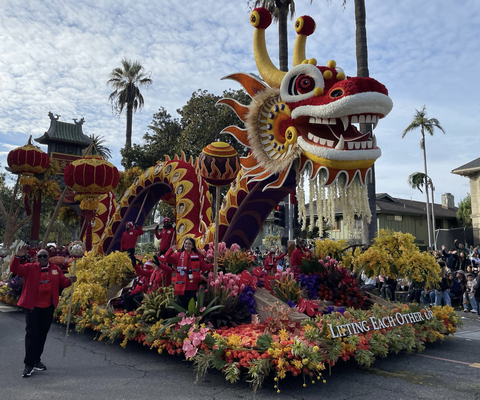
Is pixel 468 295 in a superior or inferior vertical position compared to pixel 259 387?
superior

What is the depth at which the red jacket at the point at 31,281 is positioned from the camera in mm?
5180

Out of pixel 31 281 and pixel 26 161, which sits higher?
pixel 26 161

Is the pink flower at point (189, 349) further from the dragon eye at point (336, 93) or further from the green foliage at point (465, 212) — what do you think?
the green foliage at point (465, 212)

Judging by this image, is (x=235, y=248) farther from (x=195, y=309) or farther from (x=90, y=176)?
(x=90, y=176)

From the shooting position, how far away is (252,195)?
7742mm

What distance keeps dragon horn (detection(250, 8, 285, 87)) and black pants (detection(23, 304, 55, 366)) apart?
5.22m

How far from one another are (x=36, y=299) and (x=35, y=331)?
1.31 ft

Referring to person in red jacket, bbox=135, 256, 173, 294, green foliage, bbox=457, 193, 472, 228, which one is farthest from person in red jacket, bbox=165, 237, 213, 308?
green foliage, bbox=457, 193, 472, 228

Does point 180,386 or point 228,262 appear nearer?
point 180,386

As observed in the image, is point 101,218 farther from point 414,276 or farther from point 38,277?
point 414,276

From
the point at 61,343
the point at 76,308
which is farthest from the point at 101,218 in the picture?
the point at 61,343

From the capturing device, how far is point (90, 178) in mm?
10617

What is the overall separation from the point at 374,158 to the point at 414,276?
6.93ft

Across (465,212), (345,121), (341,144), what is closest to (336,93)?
(345,121)
